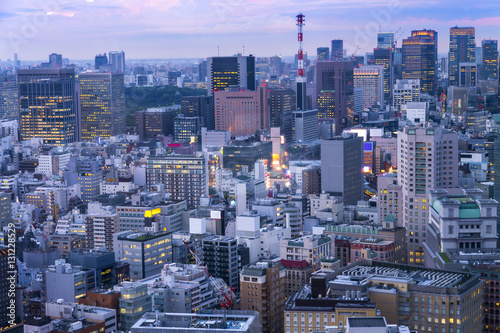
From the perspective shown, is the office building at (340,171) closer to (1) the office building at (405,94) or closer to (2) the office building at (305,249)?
(2) the office building at (305,249)

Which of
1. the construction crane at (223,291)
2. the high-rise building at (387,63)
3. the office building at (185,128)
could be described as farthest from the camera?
the high-rise building at (387,63)

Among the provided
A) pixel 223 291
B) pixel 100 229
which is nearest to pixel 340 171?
pixel 100 229

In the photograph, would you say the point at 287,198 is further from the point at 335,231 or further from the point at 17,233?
the point at 17,233

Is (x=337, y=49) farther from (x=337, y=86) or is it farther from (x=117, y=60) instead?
(x=117, y=60)

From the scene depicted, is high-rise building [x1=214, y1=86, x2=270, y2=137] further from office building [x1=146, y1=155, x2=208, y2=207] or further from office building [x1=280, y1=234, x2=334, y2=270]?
office building [x1=280, y1=234, x2=334, y2=270]

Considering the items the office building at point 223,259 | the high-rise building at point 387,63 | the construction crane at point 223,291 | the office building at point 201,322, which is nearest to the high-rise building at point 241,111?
the high-rise building at point 387,63
